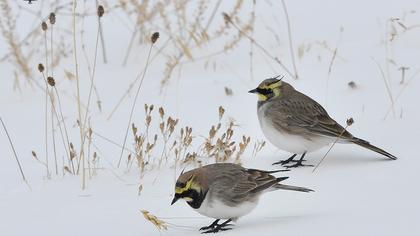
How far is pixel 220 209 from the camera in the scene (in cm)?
454

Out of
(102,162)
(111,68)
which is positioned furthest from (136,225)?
(111,68)

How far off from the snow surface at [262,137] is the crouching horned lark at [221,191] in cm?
12

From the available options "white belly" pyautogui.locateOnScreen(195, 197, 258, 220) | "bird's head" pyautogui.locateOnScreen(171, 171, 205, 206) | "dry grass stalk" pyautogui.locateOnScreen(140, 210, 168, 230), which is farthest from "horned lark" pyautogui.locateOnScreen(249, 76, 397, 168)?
"dry grass stalk" pyautogui.locateOnScreen(140, 210, 168, 230)

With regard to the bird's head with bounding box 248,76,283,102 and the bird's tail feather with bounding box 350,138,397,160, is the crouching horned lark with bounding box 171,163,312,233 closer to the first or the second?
the bird's tail feather with bounding box 350,138,397,160

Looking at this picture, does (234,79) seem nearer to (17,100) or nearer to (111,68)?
(111,68)

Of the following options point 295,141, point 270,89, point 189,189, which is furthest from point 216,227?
point 270,89

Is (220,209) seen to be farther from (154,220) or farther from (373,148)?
(373,148)

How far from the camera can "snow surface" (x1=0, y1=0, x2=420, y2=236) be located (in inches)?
186

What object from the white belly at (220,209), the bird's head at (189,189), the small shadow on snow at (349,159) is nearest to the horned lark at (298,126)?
the small shadow on snow at (349,159)

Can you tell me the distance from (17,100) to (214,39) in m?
2.59

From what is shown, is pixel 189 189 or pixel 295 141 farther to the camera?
pixel 295 141

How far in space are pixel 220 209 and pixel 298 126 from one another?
5.34 ft

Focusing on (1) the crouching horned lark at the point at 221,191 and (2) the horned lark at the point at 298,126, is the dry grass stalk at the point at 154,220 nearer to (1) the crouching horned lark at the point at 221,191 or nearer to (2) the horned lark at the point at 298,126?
(1) the crouching horned lark at the point at 221,191

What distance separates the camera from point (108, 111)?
780 cm
